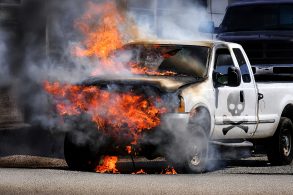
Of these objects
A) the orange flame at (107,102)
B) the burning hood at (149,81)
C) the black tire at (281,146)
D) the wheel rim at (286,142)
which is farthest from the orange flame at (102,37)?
the wheel rim at (286,142)

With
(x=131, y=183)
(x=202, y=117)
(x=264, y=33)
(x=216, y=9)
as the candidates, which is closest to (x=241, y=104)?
(x=202, y=117)

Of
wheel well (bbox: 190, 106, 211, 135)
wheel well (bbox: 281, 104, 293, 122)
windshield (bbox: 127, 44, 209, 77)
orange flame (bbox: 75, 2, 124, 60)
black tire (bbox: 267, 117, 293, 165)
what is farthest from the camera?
wheel well (bbox: 281, 104, 293, 122)

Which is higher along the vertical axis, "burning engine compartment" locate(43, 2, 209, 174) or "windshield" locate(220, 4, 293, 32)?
"windshield" locate(220, 4, 293, 32)

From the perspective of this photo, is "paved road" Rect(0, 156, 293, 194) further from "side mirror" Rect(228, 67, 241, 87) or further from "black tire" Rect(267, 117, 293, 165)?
"black tire" Rect(267, 117, 293, 165)

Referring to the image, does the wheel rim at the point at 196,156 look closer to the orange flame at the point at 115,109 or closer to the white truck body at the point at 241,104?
the white truck body at the point at 241,104

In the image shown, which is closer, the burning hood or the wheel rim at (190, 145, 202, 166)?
the burning hood

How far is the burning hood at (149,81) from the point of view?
1455cm

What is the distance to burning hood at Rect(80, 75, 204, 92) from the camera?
14.5m

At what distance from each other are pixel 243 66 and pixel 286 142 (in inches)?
61.9

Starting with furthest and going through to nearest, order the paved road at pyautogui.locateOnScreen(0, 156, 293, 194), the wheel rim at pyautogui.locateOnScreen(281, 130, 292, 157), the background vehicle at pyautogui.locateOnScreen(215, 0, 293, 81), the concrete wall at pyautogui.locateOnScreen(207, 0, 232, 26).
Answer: the concrete wall at pyautogui.locateOnScreen(207, 0, 232, 26) < the background vehicle at pyautogui.locateOnScreen(215, 0, 293, 81) < the wheel rim at pyautogui.locateOnScreen(281, 130, 292, 157) < the paved road at pyautogui.locateOnScreen(0, 156, 293, 194)

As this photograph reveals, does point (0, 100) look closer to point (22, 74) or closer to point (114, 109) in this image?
point (22, 74)

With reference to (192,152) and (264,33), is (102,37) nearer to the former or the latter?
(192,152)

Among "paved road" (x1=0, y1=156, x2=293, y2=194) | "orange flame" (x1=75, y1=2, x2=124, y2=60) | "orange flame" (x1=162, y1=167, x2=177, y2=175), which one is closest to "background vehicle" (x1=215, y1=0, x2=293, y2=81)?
"orange flame" (x1=75, y1=2, x2=124, y2=60)

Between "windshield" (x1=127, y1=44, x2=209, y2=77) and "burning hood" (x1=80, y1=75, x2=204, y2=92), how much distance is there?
50cm
